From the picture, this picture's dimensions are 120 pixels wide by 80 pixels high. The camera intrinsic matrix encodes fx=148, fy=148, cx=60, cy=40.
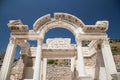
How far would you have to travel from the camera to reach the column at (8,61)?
11631 millimetres

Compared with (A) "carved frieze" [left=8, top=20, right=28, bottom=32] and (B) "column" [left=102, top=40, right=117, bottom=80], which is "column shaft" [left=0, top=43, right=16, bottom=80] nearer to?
(A) "carved frieze" [left=8, top=20, right=28, bottom=32]

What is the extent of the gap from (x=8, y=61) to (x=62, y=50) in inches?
240

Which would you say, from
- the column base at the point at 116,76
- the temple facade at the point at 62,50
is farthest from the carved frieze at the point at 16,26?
the column base at the point at 116,76

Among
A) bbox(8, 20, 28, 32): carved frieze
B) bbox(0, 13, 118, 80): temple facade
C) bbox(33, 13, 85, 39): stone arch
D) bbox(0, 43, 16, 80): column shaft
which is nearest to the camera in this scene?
bbox(0, 43, 16, 80): column shaft

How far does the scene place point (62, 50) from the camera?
1625 centimetres

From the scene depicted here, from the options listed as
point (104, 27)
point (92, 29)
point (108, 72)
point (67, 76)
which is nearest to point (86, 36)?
point (92, 29)

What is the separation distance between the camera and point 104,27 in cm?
1355

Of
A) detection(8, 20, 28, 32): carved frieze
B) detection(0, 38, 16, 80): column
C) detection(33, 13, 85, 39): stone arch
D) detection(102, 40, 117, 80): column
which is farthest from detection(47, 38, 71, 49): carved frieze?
detection(0, 38, 16, 80): column

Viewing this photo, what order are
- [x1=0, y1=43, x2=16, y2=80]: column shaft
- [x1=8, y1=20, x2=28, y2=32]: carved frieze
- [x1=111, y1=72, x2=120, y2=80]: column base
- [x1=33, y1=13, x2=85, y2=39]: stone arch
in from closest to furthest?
[x1=111, y1=72, x2=120, y2=80]: column base < [x1=0, y1=43, x2=16, y2=80]: column shaft < [x1=8, y1=20, x2=28, y2=32]: carved frieze < [x1=33, y1=13, x2=85, y2=39]: stone arch

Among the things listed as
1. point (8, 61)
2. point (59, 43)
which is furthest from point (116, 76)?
point (8, 61)

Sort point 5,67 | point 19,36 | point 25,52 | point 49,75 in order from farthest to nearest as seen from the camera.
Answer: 1. point 49,75
2. point 25,52
3. point 19,36
4. point 5,67

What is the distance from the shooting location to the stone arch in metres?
13.6

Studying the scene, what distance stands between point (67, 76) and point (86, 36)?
389 inches

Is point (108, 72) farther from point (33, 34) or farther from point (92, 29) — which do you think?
point (33, 34)
